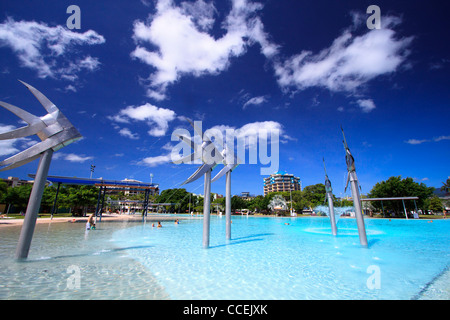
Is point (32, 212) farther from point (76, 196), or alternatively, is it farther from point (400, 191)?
point (400, 191)

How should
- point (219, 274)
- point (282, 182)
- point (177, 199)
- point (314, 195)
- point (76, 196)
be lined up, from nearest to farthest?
point (219, 274)
point (76, 196)
point (314, 195)
point (177, 199)
point (282, 182)

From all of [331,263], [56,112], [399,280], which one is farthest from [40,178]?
[399,280]

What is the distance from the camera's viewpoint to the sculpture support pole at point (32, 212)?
28.4ft

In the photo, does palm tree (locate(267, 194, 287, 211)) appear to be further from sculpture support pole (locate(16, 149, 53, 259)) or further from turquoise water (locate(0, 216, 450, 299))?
sculpture support pole (locate(16, 149, 53, 259))

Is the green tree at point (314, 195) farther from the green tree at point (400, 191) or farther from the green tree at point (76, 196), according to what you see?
the green tree at point (76, 196)

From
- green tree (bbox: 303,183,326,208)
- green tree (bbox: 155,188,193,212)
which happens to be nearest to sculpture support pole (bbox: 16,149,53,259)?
green tree (bbox: 303,183,326,208)

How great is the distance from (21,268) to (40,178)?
3.62 metres

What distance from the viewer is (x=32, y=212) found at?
865cm

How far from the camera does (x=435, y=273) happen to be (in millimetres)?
7793

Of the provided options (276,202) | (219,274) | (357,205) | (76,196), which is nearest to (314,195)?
(276,202)

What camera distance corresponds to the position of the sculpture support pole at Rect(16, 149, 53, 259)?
8656 mm

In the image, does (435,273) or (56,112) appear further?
(56,112)

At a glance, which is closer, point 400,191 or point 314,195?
point 400,191
